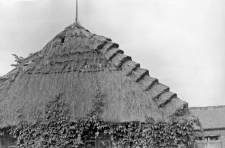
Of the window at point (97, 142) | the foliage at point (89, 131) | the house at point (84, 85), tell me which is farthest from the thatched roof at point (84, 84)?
the window at point (97, 142)

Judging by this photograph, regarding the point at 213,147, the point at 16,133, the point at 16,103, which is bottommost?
the point at 213,147

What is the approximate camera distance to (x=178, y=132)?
9.91 meters

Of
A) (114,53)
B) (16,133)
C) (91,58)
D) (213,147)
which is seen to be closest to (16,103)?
(16,133)

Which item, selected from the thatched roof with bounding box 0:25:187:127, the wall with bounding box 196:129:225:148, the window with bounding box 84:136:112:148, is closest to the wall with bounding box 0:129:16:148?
the thatched roof with bounding box 0:25:187:127

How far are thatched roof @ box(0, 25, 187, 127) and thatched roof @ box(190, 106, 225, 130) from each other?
752 inches

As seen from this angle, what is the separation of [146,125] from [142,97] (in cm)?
100

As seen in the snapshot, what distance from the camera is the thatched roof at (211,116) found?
94.6 feet

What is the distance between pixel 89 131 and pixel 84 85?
1.57 m

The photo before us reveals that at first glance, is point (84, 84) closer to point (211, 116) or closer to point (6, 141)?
point (6, 141)

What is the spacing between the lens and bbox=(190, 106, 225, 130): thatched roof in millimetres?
28828

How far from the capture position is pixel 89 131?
1032 cm

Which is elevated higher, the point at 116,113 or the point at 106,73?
the point at 106,73

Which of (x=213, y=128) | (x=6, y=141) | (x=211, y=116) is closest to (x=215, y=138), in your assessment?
(x=213, y=128)

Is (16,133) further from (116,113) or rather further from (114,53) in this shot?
(114,53)
